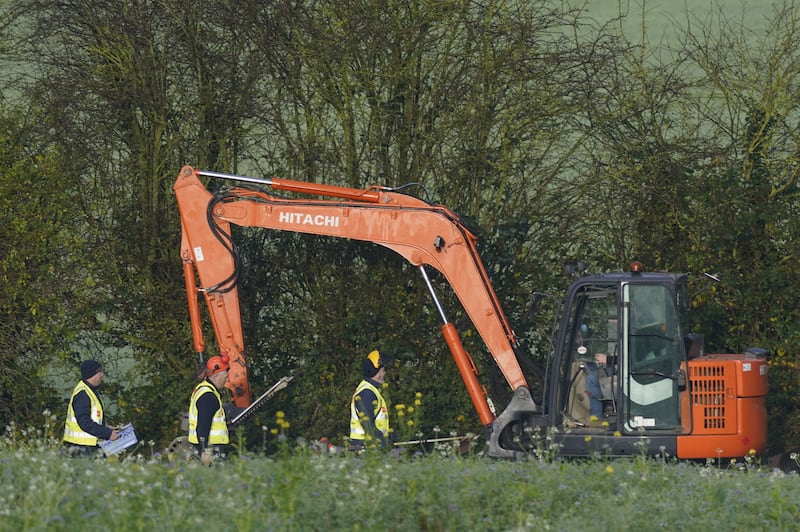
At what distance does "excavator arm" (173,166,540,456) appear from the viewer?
13406 millimetres

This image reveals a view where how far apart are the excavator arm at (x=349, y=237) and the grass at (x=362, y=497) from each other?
397 centimetres

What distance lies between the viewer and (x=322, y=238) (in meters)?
15.9

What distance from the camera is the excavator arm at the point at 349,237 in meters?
13.4

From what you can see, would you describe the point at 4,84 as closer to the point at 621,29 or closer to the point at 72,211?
the point at 72,211

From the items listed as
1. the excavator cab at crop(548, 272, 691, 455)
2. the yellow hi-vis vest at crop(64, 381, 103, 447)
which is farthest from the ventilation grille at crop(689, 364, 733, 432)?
the yellow hi-vis vest at crop(64, 381, 103, 447)

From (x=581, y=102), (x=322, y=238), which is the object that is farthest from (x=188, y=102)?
(x=581, y=102)

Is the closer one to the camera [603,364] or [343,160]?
[603,364]

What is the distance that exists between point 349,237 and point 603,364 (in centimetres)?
310

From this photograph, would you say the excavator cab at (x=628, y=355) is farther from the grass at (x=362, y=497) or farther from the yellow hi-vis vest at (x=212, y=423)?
the yellow hi-vis vest at (x=212, y=423)

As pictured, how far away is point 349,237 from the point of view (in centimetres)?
1372

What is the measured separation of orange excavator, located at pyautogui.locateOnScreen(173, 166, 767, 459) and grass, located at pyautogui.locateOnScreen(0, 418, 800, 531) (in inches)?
100.0

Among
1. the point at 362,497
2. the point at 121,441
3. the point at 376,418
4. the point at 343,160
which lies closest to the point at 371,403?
the point at 376,418

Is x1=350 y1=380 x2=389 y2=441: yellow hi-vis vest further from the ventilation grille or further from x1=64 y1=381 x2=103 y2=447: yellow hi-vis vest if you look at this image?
the ventilation grille

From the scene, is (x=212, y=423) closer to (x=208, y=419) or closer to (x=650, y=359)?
(x=208, y=419)
